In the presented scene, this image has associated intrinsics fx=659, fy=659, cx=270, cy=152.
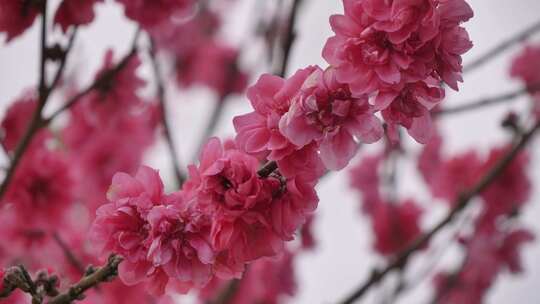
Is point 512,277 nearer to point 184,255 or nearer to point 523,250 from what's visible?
point 523,250

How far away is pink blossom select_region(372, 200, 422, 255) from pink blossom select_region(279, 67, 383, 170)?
174 centimetres

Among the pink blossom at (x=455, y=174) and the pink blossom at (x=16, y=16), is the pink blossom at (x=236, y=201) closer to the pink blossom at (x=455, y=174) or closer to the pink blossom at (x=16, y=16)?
the pink blossom at (x=16, y=16)

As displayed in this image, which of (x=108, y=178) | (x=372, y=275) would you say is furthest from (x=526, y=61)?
(x=108, y=178)

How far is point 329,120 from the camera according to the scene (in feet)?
2.79

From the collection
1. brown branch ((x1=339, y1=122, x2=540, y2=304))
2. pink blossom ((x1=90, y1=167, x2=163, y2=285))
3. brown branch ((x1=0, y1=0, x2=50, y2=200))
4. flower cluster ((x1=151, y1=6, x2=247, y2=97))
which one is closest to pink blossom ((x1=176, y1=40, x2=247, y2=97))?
flower cluster ((x1=151, y1=6, x2=247, y2=97))

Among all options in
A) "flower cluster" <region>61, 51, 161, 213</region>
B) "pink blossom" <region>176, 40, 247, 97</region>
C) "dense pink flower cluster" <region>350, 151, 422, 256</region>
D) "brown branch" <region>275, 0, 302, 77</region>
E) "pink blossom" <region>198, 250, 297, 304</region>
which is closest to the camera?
"brown branch" <region>275, 0, 302, 77</region>

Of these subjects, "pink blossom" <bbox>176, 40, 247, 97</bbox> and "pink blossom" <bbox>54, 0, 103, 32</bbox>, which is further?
"pink blossom" <bbox>176, 40, 247, 97</bbox>

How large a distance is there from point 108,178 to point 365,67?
1.86 meters

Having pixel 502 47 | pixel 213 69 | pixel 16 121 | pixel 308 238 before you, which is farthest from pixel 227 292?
pixel 213 69

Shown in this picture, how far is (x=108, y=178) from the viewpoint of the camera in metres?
2.53

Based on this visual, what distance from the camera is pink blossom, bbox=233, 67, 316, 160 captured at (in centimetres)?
85

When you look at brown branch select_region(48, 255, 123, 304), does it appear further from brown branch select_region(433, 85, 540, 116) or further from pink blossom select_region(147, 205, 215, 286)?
brown branch select_region(433, 85, 540, 116)

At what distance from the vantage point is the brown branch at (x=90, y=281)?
0.95 m

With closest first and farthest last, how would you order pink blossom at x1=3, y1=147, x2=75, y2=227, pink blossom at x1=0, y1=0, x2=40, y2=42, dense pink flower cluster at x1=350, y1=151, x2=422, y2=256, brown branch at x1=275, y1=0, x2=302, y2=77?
pink blossom at x1=0, y1=0, x2=40, y2=42, brown branch at x1=275, y1=0, x2=302, y2=77, pink blossom at x1=3, y1=147, x2=75, y2=227, dense pink flower cluster at x1=350, y1=151, x2=422, y2=256
